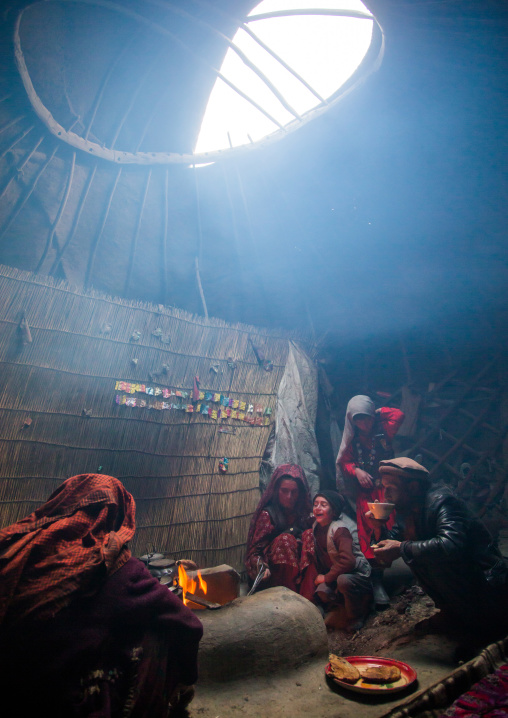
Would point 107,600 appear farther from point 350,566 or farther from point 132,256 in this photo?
point 132,256

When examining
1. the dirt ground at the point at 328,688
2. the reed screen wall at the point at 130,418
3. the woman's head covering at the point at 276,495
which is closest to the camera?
the dirt ground at the point at 328,688

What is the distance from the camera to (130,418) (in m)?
3.06

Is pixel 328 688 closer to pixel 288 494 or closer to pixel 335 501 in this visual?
pixel 335 501

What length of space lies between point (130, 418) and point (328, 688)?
2.19 m

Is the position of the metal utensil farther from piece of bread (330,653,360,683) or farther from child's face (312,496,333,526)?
piece of bread (330,653,360,683)

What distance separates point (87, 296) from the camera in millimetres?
3090

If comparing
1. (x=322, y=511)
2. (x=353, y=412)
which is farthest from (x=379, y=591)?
(x=353, y=412)

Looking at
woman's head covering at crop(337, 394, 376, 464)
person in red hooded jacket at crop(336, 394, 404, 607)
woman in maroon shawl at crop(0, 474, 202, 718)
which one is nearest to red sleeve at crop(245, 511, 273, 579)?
person in red hooded jacket at crop(336, 394, 404, 607)

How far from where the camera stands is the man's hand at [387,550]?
103 inches

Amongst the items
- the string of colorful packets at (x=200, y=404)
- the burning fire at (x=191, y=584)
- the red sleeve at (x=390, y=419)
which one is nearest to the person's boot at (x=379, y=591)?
the red sleeve at (x=390, y=419)

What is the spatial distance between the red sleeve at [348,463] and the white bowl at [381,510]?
0.73 metres

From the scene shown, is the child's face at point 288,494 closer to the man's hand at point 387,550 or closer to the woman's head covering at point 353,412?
the woman's head covering at point 353,412

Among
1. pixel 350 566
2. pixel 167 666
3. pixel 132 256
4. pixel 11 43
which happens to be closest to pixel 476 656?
pixel 350 566

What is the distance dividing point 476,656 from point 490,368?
7.26 ft
